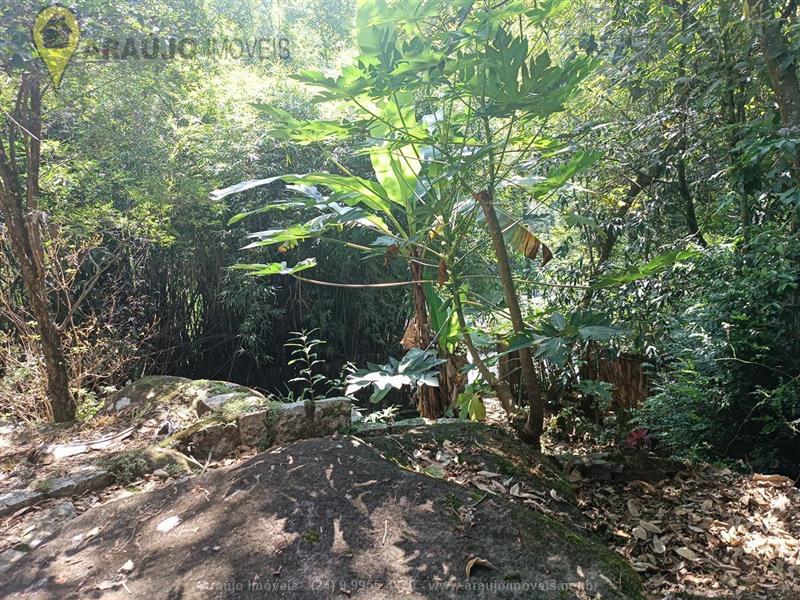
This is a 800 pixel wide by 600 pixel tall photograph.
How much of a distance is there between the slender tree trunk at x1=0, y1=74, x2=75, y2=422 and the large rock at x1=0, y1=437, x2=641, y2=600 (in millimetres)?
1803

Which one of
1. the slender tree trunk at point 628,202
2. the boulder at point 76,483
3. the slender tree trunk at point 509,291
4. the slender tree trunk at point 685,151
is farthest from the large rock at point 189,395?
the slender tree trunk at point 685,151

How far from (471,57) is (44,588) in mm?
1924

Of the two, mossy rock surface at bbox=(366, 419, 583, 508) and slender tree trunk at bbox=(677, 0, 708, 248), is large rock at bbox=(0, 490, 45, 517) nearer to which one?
mossy rock surface at bbox=(366, 419, 583, 508)

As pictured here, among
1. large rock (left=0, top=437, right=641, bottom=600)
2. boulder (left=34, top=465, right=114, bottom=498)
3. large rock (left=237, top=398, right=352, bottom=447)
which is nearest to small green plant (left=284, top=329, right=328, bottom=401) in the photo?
large rock (left=237, top=398, right=352, bottom=447)

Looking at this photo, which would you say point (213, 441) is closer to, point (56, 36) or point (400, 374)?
point (400, 374)

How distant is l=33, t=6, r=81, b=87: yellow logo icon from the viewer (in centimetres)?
285

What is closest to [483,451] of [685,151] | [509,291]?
[509,291]

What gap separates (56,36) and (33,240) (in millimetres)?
1129

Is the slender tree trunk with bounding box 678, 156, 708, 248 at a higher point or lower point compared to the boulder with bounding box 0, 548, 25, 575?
higher

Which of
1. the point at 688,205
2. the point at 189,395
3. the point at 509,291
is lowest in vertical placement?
the point at 189,395

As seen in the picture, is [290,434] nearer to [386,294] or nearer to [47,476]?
[47,476]

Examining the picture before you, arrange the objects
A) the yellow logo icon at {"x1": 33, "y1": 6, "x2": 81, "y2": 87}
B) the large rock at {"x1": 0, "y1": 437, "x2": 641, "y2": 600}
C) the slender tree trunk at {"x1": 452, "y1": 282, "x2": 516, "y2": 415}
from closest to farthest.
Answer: the large rock at {"x1": 0, "y1": 437, "x2": 641, "y2": 600}, the slender tree trunk at {"x1": 452, "y1": 282, "x2": 516, "y2": 415}, the yellow logo icon at {"x1": 33, "y1": 6, "x2": 81, "y2": 87}

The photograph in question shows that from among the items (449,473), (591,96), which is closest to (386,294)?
(591,96)

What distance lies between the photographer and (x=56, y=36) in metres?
2.98
